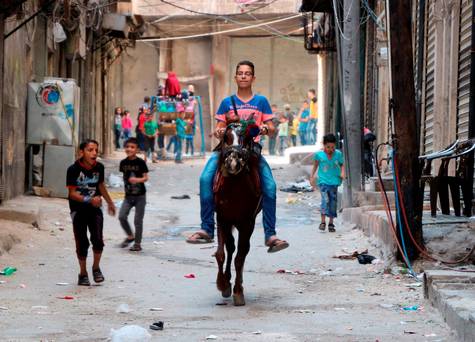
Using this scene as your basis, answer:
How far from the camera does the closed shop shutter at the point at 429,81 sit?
1545 centimetres

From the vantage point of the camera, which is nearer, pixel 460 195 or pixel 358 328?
pixel 358 328

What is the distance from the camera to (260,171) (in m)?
8.54

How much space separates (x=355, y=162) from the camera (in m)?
16.2

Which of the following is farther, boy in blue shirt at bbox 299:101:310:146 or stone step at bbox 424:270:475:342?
boy in blue shirt at bbox 299:101:310:146

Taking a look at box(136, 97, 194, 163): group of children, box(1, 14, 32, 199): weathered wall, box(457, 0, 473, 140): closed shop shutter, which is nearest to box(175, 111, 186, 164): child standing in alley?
box(136, 97, 194, 163): group of children

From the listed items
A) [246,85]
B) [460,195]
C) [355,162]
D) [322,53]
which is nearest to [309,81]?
[322,53]

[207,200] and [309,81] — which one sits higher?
[309,81]

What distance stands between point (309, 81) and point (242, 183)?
34.0 m

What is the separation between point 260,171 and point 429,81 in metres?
7.98

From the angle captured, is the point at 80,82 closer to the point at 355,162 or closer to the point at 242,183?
the point at 355,162

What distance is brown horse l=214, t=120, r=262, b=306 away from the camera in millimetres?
7977

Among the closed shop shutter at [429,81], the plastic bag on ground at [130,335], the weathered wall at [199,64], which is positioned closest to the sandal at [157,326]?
the plastic bag on ground at [130,335]

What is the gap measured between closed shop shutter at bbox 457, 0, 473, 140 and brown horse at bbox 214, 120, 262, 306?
16.7 ft

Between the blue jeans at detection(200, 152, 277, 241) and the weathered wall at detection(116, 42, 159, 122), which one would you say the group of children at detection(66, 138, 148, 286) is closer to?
the blue jeans at detection(200, 152, 277, 241)
